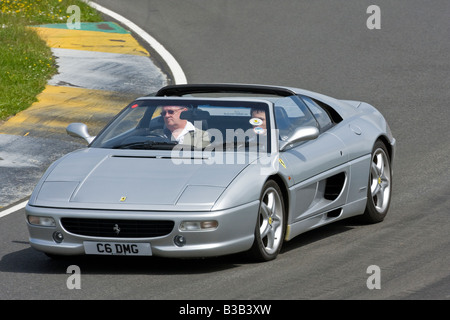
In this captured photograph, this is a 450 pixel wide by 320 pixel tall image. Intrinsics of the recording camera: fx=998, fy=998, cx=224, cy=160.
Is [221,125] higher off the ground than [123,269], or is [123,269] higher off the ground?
[221,125]

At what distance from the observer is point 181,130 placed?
853 centimetres

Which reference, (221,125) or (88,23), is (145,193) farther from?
(88,23)

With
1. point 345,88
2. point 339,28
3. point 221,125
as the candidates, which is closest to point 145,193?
point 221,125

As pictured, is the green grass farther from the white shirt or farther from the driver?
the white shirt

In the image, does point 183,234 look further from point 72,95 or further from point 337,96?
point 337,96

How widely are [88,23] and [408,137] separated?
28.0 feet

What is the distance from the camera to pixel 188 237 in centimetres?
734

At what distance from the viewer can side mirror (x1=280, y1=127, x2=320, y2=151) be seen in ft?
27.3

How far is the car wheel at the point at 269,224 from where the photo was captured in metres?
7.71

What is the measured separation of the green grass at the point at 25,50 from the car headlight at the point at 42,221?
638cm

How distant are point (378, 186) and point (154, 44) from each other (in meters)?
9.17

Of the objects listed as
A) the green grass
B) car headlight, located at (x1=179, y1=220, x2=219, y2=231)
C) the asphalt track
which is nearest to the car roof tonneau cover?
the asphalt track

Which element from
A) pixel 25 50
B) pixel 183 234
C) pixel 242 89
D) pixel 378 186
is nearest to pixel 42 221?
pixel 183 234
